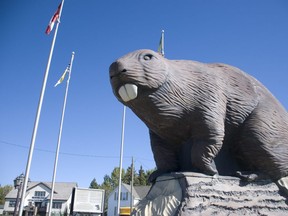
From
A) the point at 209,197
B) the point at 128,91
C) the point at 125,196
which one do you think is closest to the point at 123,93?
the point at 128,91

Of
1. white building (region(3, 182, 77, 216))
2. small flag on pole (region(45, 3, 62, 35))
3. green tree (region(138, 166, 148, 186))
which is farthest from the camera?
green tree (region(138, 166, 148, 186))

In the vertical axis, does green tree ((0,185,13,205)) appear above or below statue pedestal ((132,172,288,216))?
above

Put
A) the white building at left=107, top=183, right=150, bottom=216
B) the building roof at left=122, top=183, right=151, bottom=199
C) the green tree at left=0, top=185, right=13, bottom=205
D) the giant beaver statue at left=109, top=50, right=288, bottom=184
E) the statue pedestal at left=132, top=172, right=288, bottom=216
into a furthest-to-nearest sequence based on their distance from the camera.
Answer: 1. the green tree at left=0, top=185, right=13, bottom=205
2. the building roof at left=122, top=183, right=151, bottom=199
3. the white building at left=107, top=183, right=150, bottom=216
4. the giant beaver statue at left=109, top=50, right=288, bottom=184
5. the statue pedestal at left=132, top=172, right=288, bottom=216

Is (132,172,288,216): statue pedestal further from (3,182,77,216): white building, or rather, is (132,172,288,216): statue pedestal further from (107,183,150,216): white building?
(3,182,77,216): white building

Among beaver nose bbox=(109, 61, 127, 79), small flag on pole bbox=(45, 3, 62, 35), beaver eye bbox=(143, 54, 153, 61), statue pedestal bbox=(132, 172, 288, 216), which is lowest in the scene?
statue pedestal bbox=(132, 172, 288, 216)

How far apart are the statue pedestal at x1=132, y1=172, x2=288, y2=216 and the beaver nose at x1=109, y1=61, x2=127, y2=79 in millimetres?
1037

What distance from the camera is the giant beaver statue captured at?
2502 millimetres

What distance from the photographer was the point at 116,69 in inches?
96.8

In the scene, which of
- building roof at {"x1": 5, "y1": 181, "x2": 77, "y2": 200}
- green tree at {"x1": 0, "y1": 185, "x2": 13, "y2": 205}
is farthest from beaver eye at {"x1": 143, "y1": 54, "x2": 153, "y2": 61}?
green tree at {"x1": 0, "y1": 185, "x2": 13, "y2": 205}

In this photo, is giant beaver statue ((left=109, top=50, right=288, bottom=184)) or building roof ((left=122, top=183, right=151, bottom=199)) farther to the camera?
building roof ((left=122, top=183, right=151, bottom=199))

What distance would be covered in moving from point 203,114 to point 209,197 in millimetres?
719

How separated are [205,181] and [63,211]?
40.1 metres

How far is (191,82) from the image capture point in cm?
275

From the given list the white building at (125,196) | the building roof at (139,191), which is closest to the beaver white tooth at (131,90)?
the white building at (125,196)
